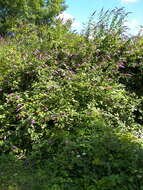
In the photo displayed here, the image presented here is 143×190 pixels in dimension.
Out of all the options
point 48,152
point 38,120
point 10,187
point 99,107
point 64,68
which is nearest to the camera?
point 10,187

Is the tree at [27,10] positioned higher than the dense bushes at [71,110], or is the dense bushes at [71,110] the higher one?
the tree at [27,10]

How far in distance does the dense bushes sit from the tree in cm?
1978

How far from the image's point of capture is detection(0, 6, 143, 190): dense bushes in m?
4.07

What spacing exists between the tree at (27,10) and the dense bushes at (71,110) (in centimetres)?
1978

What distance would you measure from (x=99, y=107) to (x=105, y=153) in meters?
1.56

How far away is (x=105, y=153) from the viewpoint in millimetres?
4105

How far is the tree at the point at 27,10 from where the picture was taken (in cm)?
2829

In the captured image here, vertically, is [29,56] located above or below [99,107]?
above

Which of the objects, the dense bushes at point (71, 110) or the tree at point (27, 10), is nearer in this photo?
the dense bushes at point (71, 110)

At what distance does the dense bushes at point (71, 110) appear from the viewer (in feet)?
13.4

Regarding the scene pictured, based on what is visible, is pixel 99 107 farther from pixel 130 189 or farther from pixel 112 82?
pixel 130 189

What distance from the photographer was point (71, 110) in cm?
512

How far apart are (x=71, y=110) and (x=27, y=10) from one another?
1027 inches

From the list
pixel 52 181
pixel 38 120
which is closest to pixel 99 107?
pixel 38 120
